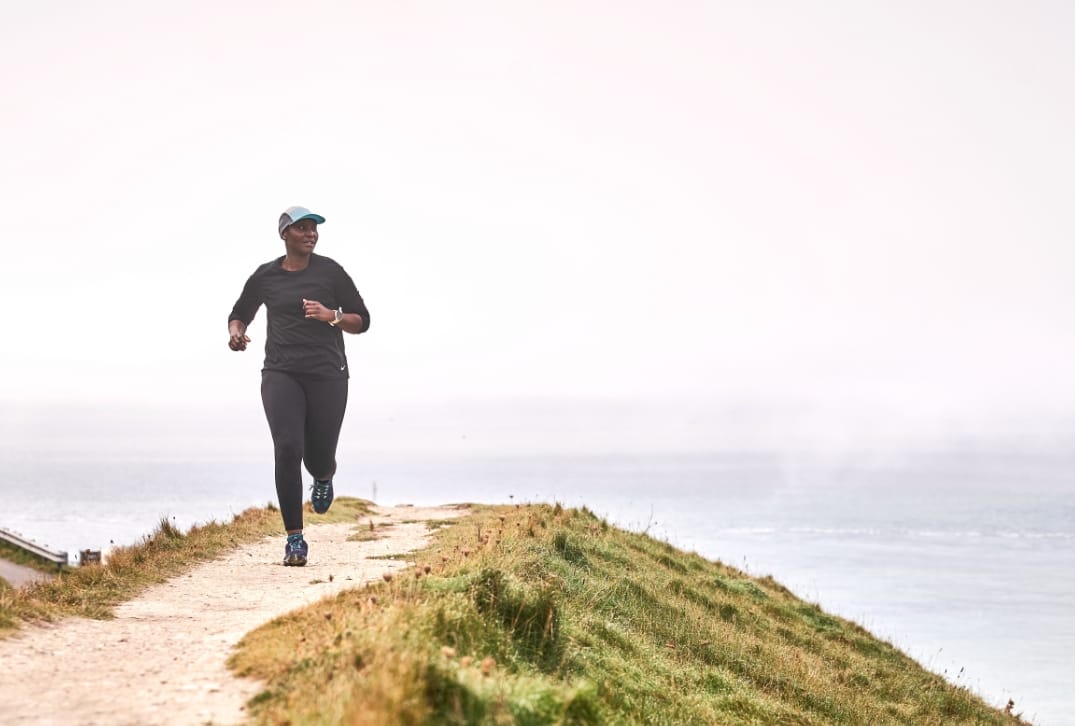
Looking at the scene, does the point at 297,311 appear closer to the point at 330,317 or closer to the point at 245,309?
the point at 330,317

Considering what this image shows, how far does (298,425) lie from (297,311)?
1.37m

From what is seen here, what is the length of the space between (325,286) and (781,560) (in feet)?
586

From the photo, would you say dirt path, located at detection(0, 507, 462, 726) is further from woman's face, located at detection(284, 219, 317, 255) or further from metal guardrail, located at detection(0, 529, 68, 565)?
metal guardrail, located at detection(0, 529, 68, 565)

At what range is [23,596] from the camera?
838 centimetres

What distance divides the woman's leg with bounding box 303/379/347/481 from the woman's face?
1614mm

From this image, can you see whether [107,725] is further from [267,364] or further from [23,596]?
[267,364]

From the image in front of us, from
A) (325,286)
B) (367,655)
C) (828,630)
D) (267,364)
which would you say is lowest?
(828,630)

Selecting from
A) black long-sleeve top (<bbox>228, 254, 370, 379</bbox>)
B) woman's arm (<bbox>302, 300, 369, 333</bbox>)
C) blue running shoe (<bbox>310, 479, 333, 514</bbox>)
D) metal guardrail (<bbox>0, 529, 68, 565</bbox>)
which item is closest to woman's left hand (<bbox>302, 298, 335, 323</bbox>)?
woman's arm (<bbox>302, 300, 369, 333</bbox>)

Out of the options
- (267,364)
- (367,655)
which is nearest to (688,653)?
(267,364)

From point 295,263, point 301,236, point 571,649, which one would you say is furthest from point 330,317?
point 571,649

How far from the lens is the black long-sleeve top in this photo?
11.2m

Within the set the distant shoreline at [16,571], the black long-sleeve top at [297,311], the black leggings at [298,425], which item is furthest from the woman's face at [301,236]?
the distant shoreline at [16,571]

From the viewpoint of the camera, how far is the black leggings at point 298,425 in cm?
1092

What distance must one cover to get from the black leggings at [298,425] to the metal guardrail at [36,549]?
1849 cm
